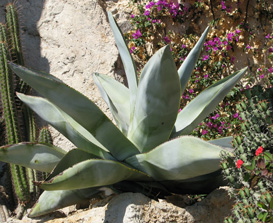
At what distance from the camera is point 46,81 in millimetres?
1771

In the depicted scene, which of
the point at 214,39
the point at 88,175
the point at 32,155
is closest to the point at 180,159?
the point at 88,175

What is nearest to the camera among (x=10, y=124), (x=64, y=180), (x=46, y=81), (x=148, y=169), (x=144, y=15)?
(x=64, y=180)

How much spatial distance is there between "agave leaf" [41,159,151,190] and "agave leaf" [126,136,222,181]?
0.08m

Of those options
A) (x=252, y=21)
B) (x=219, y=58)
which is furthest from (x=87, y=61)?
(x=252, y=21)

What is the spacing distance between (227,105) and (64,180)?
10.9 ft

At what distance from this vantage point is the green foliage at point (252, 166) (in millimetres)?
1388

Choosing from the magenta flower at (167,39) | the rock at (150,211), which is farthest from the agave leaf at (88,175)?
the magenta flower at (167,39)

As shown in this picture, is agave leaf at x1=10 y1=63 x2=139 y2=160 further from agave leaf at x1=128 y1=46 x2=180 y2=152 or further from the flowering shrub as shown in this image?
the flowering shrub

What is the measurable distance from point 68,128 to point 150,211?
1.98 ft

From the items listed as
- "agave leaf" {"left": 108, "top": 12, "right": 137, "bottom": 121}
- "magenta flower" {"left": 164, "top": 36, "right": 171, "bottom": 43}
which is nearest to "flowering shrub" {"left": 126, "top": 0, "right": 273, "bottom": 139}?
"magenta flower" {"left": 164, "top": 36, "right": 171, "bottom": 43}

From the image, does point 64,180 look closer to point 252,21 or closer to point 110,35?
point 110,35

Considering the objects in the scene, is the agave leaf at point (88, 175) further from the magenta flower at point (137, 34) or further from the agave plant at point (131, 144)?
the magenta flower at point (137, 34)

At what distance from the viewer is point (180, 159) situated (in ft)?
5.60

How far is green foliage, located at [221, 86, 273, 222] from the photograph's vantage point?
54.6 inches
